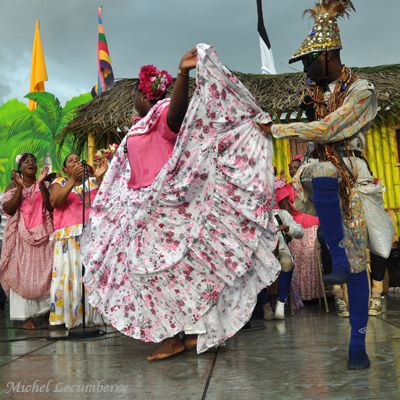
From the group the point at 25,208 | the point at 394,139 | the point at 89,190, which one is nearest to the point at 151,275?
the point at 89,190

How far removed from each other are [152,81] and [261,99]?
5.57m

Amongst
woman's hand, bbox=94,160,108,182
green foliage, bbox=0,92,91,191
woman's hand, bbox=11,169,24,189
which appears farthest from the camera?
green foliage, bbox=0,92,91,191

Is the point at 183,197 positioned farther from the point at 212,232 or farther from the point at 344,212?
the point at 344,212

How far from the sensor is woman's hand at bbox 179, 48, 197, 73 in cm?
328

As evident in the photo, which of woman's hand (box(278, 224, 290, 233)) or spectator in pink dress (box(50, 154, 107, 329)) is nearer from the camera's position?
spectator in pink dress (box(50, 154, 107, 329))

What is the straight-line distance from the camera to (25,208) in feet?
A: 20.8

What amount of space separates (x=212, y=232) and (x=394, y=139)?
749 centimetres

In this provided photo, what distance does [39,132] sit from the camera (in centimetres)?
2853

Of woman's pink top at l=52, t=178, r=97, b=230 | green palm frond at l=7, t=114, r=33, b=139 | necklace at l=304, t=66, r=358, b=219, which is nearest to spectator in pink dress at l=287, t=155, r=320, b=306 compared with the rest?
woman's pink top at l=52, t=178, r=97, b=230

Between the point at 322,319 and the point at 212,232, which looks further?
the point at 322,319

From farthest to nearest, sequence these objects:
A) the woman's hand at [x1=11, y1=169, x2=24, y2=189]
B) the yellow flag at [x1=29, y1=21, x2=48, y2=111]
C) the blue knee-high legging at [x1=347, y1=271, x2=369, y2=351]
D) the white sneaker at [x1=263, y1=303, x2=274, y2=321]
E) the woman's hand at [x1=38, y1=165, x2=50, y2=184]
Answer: the yellow flag at [x1=29, y1=21, x2=48, y2=111] < the woman's hand at [x1=11, y1=169, x2=24, y2=189] < the woman's hand at [x1=38, y1=165, x2=50, y2=184] < the white sneaker at [x1=263, y1=303, x2=274, y2=321] < the blue knee-high legging at [x1=347, y1=271, x2=369, y2=351]

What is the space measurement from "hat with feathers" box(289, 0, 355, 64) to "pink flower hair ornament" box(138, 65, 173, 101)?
3.52 feet

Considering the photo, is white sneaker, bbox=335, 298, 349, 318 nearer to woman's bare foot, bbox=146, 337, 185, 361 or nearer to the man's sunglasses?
woman's bare foot, bbox=146, 337, 185, 361

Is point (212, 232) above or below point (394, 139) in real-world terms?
below
